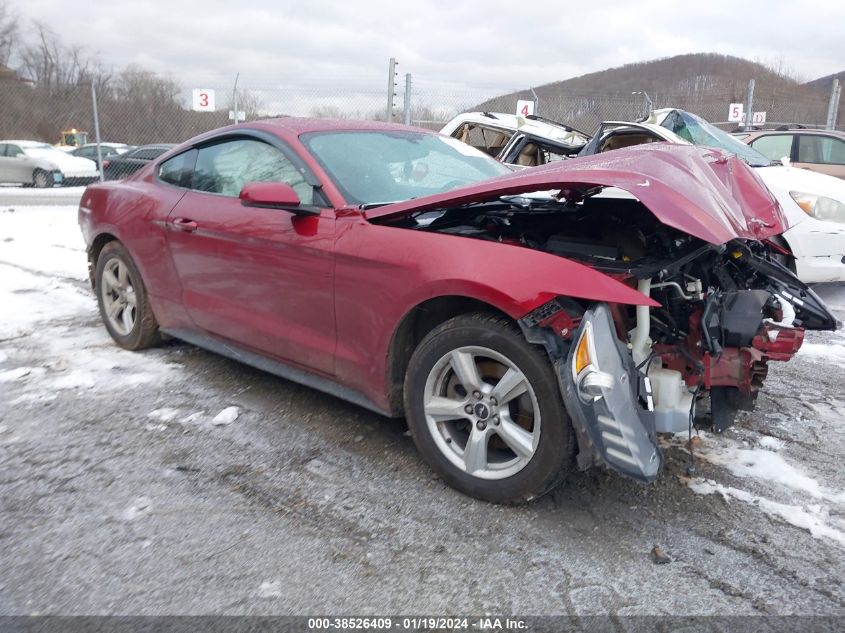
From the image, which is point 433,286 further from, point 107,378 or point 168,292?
point 107,378

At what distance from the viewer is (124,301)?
4645mm

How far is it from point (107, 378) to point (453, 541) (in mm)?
2553

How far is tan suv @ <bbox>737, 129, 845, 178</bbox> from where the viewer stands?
31.5ft

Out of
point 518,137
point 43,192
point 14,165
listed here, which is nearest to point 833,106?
point 518,137

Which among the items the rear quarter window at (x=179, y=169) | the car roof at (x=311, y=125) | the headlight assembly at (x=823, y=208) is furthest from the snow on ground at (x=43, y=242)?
the headlight assembly at (x=823, y=208)

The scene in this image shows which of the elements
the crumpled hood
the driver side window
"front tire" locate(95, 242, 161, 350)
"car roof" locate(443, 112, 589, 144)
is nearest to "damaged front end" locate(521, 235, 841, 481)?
the crumpled hood

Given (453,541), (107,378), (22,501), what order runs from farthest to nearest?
(107,378), (22,501), (453,541)

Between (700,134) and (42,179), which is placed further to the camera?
(42,179)

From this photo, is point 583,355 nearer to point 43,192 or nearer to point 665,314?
point 665,314

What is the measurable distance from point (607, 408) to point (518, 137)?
17.6 ft

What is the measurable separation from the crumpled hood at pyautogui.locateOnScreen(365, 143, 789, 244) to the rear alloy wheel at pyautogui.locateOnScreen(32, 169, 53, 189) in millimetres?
19794

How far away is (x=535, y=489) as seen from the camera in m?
2.62

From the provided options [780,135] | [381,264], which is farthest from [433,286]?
[780,135]

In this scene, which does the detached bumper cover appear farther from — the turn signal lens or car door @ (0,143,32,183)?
car door @ (0,143,32,183)
